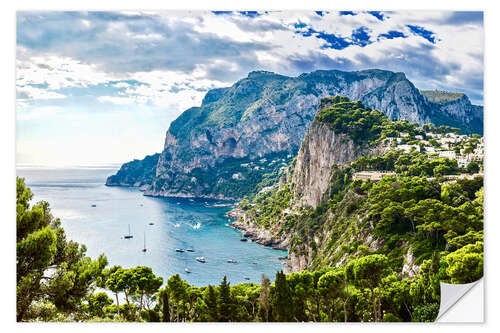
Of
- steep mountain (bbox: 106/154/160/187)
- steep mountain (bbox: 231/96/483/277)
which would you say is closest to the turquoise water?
steep mountain (bbox: 231/96/483/277)

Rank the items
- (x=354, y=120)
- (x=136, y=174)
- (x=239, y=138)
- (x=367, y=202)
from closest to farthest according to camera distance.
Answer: (x=367, y=202) < (x=354, y=120) < (x=239, y=138) < (x=136, y=174)

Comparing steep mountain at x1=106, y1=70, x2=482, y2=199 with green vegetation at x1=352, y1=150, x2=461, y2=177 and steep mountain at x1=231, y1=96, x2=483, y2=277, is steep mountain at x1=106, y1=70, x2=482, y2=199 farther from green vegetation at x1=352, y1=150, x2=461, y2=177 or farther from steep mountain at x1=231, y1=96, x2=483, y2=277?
green vegetation at x1=352, y1=150, x2=461, y2=177

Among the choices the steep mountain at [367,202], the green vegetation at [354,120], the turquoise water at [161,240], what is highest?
the green vegetation at [354,120]

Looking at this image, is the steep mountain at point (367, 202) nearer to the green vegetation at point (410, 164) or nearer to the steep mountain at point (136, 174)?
the green vegetation at point (410, 164)

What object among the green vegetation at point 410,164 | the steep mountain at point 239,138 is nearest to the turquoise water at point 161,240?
the green vegetation at point 410,164

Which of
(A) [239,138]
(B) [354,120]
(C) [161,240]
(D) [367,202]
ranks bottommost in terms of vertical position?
(C) [161,240]

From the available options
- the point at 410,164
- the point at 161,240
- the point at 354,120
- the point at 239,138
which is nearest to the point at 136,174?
the point at 239,138

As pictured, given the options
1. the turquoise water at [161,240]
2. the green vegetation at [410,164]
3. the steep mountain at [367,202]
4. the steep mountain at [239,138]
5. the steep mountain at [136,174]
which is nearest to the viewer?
the steep mountain at [367,202]

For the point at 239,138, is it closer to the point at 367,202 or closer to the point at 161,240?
the point at 161,240

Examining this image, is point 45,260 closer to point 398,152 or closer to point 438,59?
point 438,59
